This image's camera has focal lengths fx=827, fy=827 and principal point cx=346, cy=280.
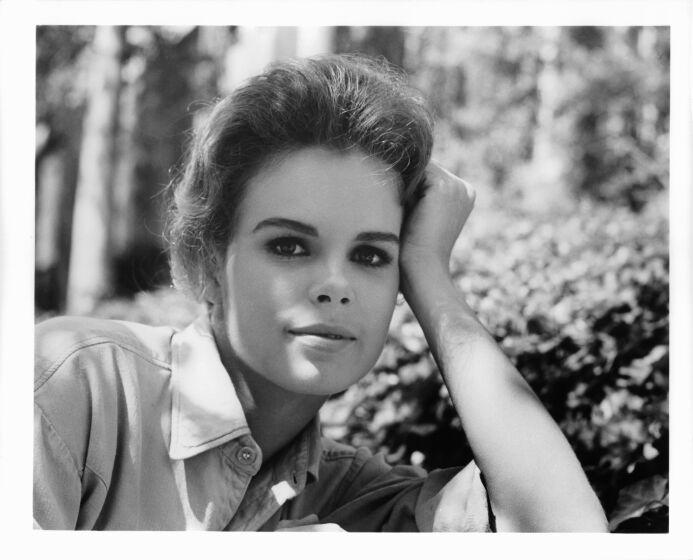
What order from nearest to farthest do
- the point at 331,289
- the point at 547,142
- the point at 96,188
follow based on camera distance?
the point at 331,289 < the point at 96,188 < the point at 547,142

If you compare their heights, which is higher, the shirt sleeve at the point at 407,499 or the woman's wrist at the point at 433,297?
the woman's wrist at the point at 433,297

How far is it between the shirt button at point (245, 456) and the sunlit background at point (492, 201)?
3.05 feet

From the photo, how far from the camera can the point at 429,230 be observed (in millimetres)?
2570

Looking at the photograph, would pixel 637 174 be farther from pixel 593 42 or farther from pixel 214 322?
pixel 214 322

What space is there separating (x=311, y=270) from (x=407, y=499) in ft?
2.50

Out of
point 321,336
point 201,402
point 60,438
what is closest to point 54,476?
point 60,438

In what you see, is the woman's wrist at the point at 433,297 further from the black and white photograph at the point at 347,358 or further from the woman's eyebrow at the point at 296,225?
the woman's eyebrow at the point at 296,225

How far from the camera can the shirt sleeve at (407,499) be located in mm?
2355

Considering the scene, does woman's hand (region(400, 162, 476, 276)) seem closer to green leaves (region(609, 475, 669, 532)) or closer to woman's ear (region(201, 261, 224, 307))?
woman's ear (region(201, 261, 224, 307))

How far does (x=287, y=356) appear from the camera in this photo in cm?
233

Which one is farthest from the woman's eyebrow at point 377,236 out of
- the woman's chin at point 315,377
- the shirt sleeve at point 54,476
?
the shirt sleeve at point 54,476

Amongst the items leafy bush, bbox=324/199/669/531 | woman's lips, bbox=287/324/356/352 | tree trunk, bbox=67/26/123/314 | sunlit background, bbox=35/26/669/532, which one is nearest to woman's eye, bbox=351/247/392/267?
woman's lips, bbox=287/324/356/352

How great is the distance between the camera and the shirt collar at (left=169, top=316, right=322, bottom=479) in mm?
2303

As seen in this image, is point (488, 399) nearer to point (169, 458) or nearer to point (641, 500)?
point (641, 500)
